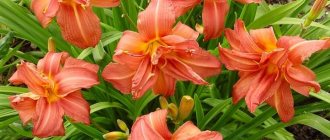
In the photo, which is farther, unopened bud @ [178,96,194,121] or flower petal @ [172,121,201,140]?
unopened bud @ [178,96,194,121]

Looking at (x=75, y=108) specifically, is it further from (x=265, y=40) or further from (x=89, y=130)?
(x=265, y=40)

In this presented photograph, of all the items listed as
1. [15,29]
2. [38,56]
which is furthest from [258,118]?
[38,56]

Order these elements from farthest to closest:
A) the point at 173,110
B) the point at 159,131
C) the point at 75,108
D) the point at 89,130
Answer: the point at 89,130
the point at 173,110
the point at 75,108
the point at 159,131

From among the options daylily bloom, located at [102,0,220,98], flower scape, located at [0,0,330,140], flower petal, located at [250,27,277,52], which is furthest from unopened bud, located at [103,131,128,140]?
flower petal, located at [250,27,277,52]

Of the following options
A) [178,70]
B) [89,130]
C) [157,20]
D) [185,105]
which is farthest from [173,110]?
[89,130]

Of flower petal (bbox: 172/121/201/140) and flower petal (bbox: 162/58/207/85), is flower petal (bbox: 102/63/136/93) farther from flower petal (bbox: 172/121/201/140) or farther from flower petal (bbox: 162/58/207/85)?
flower petal (bbox: 172/121/201/140)

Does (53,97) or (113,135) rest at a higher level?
(53,97)

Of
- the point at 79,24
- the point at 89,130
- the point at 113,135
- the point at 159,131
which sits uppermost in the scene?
the point at 79,24
